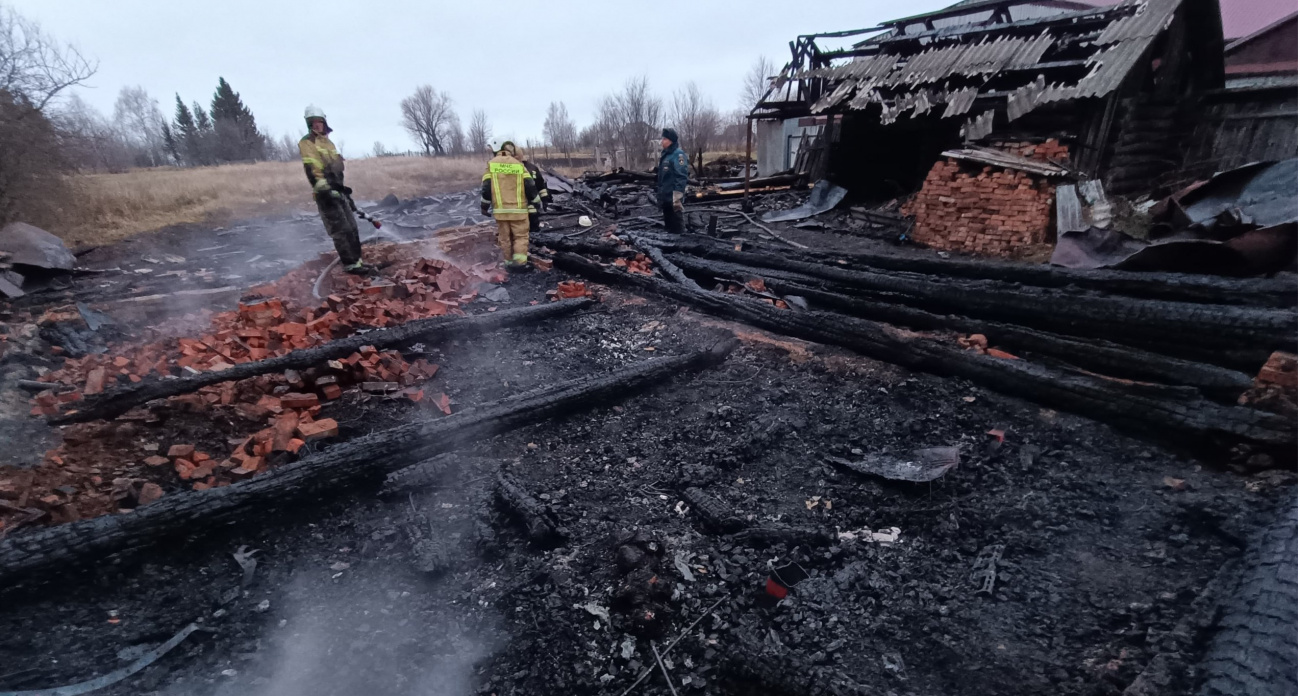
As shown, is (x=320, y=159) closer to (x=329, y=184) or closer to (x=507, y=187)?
(x=329, y=184)

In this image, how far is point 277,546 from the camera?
291 centimetres

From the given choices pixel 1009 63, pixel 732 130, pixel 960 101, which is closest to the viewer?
pixel 1009 63

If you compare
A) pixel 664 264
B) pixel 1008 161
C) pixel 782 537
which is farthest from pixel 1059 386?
pixel 1008 161

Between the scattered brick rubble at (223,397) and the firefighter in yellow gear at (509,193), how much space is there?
177cm

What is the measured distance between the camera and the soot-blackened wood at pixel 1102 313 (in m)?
3.81

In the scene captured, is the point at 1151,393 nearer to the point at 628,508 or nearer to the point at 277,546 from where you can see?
the point at 628,508

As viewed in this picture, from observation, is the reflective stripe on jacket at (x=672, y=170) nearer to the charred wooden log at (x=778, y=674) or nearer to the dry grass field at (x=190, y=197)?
the charred wooden log at (x=778, y=674)

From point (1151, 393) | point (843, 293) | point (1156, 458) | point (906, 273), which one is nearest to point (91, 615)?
point (1156, 458)

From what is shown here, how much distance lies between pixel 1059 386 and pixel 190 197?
69.9 ft

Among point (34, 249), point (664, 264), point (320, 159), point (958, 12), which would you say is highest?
point (958, 12)

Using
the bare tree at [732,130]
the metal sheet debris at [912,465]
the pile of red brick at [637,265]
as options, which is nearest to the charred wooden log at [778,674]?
the metal sheet debris at [912,465]

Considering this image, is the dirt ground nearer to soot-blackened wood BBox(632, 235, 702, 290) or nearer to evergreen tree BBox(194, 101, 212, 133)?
soot-blackened wood BBox(632, 235, 702, 290)

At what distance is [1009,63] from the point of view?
875 cm

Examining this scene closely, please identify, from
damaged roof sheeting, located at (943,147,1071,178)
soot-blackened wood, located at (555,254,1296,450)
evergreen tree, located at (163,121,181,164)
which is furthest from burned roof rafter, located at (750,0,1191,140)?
evergreen tree, located at (163,121,181,164)
